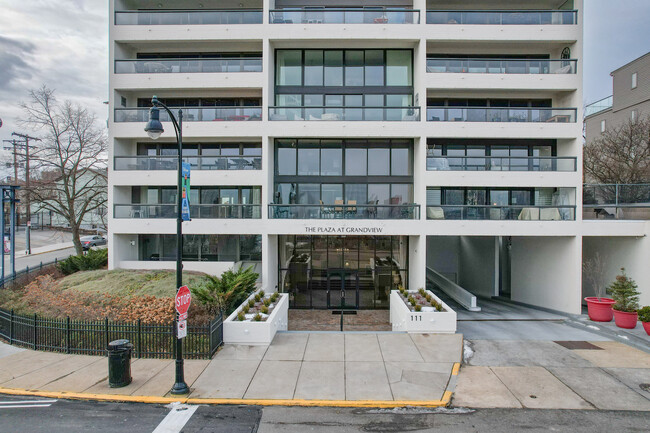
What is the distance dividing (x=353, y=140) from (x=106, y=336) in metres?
14.7

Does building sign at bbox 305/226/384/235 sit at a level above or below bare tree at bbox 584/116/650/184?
below

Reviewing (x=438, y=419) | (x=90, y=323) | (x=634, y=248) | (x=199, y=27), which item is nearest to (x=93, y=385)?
(x=90, y=323)

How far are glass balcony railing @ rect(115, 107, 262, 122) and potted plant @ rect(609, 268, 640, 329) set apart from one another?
18444 millimetres

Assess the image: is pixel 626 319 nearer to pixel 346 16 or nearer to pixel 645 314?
pixel 645 314

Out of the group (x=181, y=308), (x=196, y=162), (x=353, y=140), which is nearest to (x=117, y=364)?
(x=181, y=308)

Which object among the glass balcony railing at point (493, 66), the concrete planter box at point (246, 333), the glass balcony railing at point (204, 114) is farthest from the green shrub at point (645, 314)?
the glass balcony railing at point (204, 114)

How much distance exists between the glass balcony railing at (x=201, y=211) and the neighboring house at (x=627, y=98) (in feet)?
96.0

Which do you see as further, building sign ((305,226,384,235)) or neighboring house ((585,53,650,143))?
neighboring house ((585,53,650,143))

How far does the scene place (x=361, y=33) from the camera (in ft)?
58.5

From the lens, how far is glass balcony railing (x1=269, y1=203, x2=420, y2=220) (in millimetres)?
18141

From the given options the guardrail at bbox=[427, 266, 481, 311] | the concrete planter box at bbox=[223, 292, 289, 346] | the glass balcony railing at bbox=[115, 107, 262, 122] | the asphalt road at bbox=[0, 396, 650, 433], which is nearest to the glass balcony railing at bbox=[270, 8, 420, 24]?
the glass balcony railing at bbox=[115, 107, 262, 122]

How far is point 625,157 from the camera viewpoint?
71.8 ft

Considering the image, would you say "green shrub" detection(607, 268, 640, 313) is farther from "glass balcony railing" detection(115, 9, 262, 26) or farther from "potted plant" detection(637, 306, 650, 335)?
"glass balcony railing" detection(115, 9, 262, 26)

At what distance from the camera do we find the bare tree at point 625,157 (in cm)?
2148
